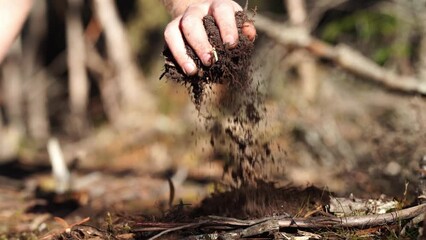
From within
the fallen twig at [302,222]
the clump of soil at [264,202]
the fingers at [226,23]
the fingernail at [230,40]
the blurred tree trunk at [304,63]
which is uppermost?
the blurred tree trunk at [304,63]

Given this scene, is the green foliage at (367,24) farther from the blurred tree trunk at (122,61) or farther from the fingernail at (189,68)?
the fingernail at (189,68)

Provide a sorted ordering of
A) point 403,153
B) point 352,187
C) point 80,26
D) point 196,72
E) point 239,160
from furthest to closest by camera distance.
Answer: point 80,26, point 403,153, point 352,187, point 239,160, point 196,72

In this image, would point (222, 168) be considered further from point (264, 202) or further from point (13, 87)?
point (13, 87)

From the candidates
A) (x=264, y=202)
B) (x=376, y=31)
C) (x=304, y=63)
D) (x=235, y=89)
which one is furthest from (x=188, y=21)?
(x=304, y=63)

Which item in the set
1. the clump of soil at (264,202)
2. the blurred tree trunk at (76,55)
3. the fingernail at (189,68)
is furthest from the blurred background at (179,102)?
the fingernail at (189,68)

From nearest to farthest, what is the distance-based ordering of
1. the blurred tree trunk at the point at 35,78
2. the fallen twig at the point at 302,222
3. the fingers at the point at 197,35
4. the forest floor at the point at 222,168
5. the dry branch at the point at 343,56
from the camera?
1. the fallen twig at the point at 302,222
2. the fingers at the point at 197,35
3. the forest floor at the point at 222,168
4. the dry branch at the point at 343,56
5. the blurred tree trunk at the point at 35,78

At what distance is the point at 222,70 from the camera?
2.30 metres

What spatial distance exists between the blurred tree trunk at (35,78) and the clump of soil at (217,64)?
19.4 feet

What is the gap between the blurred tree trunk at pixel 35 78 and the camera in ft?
25.4

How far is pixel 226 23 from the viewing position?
7.18 feet

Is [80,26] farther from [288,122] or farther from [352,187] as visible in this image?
[352,187]

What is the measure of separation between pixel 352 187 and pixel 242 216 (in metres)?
2.27

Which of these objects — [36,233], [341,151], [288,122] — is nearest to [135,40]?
[288,122]

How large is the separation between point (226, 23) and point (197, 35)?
13cm
